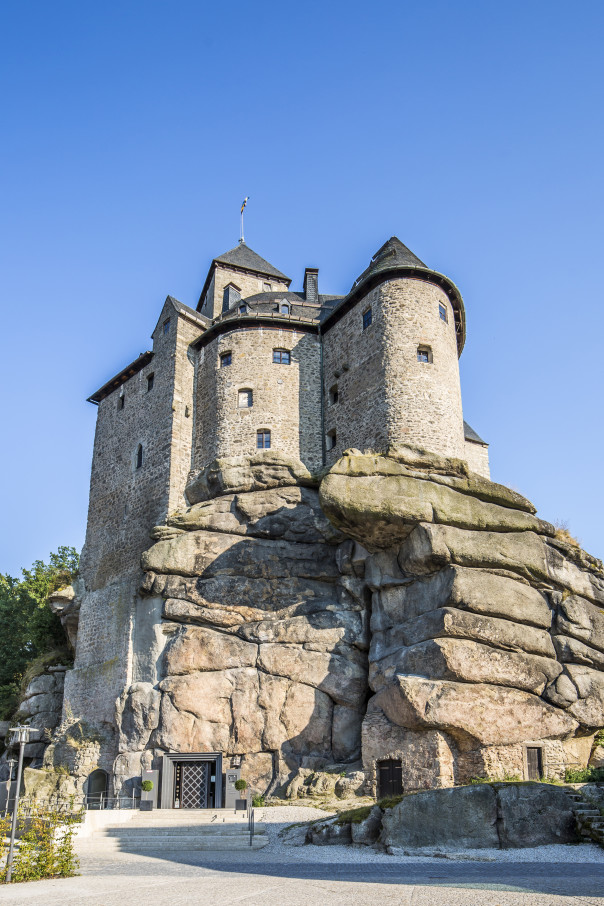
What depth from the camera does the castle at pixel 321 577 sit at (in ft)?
78.1

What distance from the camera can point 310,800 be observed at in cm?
2402

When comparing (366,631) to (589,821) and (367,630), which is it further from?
(589,821)

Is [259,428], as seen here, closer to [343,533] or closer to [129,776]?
[343,533]

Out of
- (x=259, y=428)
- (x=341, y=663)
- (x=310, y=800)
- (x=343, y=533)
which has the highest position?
(x=259, y=428)

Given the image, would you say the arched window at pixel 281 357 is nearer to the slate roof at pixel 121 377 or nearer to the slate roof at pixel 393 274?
the slate roof at pixel 393 274

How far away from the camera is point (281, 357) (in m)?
34.8

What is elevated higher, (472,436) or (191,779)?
(472,436)

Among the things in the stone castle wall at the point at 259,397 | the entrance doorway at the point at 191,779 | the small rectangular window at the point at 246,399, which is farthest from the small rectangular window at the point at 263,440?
the entrance doorway at the point at 191,779

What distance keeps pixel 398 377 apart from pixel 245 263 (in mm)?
17517

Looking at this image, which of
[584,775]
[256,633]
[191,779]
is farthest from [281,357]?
[584,775]

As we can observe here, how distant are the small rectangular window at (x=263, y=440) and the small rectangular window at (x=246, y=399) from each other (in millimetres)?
1359

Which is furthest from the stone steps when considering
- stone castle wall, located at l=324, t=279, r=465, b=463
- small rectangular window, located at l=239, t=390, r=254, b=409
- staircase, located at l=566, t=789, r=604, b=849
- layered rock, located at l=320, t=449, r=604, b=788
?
small rectangular window, located at l=239, t=390, r=254, b=409

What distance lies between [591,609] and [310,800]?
11513 mm

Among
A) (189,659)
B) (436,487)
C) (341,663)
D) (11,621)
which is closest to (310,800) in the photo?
(341,663)
